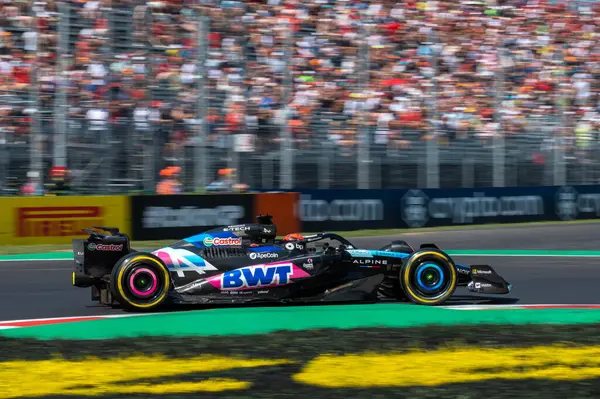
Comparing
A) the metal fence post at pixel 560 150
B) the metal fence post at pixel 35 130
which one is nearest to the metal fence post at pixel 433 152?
the metal fence post at pixel 560 150

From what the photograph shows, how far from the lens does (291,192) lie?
16.6 meters

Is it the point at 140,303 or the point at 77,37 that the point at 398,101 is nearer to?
the point at 77,37

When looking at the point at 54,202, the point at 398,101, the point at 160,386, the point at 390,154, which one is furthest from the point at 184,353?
the point at 398,101

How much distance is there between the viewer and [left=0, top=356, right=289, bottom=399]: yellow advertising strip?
513 cm

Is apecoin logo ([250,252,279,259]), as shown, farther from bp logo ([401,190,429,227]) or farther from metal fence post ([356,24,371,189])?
bp logo ([401,190,429,227])

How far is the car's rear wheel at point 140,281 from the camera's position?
8.07 m

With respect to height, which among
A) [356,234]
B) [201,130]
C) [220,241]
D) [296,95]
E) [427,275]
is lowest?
[356,234]

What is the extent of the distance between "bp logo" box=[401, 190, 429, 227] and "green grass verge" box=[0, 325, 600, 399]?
35.0 feet

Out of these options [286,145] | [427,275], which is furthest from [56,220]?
A: [427,275]

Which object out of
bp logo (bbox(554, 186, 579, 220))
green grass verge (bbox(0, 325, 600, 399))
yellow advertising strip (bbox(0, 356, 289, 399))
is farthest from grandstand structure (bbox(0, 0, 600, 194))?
yellow advertising strip (bbox(0, 356, 289, 399))

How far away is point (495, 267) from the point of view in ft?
41.4

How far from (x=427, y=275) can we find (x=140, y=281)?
107 inches

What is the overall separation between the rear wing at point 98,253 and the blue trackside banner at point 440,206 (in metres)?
8.60

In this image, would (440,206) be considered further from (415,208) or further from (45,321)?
(45,321)
